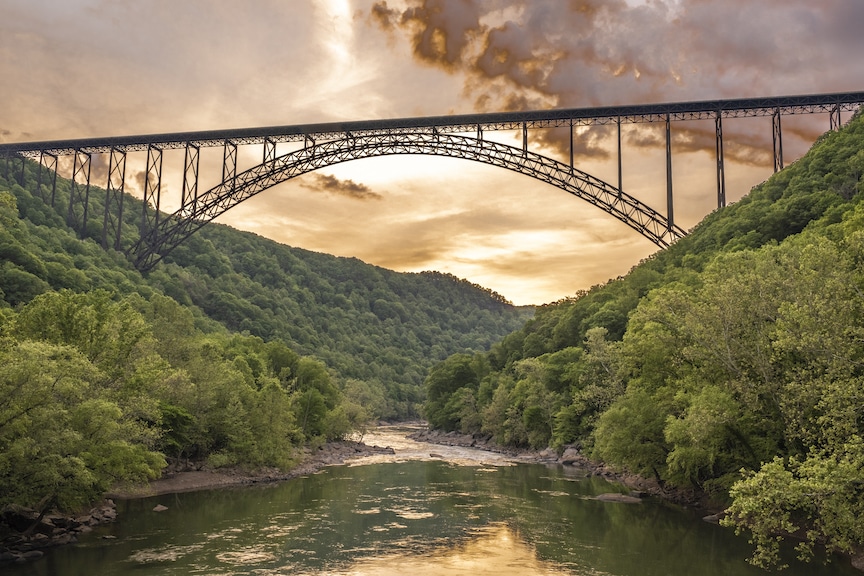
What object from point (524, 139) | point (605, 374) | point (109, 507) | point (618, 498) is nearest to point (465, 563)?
point (618, 498)

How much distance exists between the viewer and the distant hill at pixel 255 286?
2462 inches

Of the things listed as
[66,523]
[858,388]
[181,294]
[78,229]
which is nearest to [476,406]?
[181,294]

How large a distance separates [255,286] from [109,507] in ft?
326

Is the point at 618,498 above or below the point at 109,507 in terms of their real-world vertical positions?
below

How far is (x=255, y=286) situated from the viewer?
128m

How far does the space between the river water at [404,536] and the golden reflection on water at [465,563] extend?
0.13ft

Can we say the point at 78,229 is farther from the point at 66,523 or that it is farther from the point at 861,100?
the point at 861,100

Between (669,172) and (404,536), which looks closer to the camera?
(404,536)

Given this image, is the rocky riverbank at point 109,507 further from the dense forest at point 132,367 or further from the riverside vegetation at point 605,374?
the riverside vegetation at point 605,374

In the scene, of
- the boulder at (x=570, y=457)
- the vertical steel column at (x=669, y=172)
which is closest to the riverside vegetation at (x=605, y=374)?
the boulder at (x=570, y=457)

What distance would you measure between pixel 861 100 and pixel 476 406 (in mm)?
54740

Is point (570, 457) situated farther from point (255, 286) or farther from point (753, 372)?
point (255, 286)

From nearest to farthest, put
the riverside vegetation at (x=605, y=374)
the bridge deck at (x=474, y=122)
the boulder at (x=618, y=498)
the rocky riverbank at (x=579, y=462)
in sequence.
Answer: the riverside vegetation at (x=605, y=374), the rocky riverbank at (x=579, y=462), the boulder at (x=618, y=498), the bridge deck at (x=474, y=122)

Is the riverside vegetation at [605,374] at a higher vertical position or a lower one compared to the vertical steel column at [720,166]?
lower
